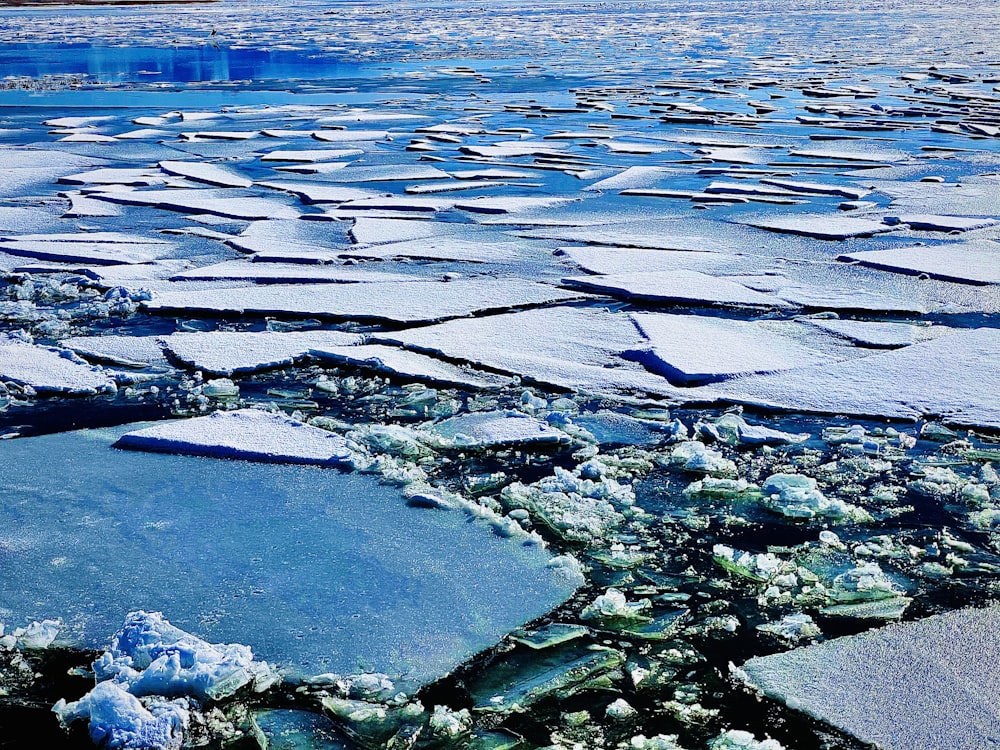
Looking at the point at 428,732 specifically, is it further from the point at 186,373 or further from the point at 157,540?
the point at 186,373

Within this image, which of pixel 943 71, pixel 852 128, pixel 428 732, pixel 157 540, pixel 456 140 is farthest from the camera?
pixel 943 71

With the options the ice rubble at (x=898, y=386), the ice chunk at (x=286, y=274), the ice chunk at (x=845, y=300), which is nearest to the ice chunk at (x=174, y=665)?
the ice rubble at (x=898, y=386)

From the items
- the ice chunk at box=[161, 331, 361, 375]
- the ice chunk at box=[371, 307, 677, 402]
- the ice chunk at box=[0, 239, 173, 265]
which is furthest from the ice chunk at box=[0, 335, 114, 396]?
the ice chunk at box=[0, 239, 173, 265]

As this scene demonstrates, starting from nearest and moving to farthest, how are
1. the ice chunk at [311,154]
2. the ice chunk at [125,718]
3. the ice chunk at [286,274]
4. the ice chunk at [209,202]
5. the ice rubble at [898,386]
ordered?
the ice chunk at [125,718]
the ice rubble at [898,386]
the ice chunk at [286,274]
the ice chunk at [209,202]
the ice chunk at [311,154]

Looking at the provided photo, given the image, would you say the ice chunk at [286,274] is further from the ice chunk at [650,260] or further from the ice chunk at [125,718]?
the ice chunk at [125,718]

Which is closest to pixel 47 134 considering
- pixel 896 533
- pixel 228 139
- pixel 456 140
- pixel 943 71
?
pixel 228 139

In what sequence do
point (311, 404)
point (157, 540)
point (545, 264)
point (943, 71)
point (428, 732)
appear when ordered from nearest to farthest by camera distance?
point (428, 732) → point (157, 540) → point (311, 404) → point (545, 264) → point (943, 71)

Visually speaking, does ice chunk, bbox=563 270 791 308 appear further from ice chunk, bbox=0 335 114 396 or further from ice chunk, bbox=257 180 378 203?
ice chunk, bbox=257 180 378 203

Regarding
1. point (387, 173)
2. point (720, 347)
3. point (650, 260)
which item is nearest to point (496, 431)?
point (720, 347)
